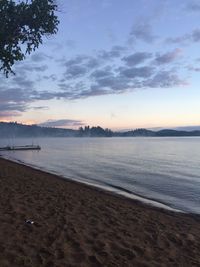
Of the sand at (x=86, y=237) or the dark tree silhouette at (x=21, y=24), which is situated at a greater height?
the dark tree silhouette at (x=21, y=24)

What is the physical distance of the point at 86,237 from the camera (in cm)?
978

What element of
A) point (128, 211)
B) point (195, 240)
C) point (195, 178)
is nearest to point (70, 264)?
point (195, 240)

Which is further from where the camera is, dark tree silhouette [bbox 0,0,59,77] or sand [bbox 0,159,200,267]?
dark tree silhouette [bbox 0,0,59,77]

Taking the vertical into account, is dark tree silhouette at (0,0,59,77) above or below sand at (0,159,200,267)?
above

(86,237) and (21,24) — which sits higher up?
(21,24)

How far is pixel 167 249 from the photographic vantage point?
954 centimetres

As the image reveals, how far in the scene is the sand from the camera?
7.92 meters

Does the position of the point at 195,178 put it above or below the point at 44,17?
below

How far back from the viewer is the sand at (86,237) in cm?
792

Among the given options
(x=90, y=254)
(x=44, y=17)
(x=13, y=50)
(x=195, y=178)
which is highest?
(x=44, y=17)

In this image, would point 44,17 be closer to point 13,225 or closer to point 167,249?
point 13,225

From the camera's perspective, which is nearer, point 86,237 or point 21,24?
point 86,237

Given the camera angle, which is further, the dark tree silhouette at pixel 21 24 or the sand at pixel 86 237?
the dark tree silhouette at pixel 21 24

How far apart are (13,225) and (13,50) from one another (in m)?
13.5
